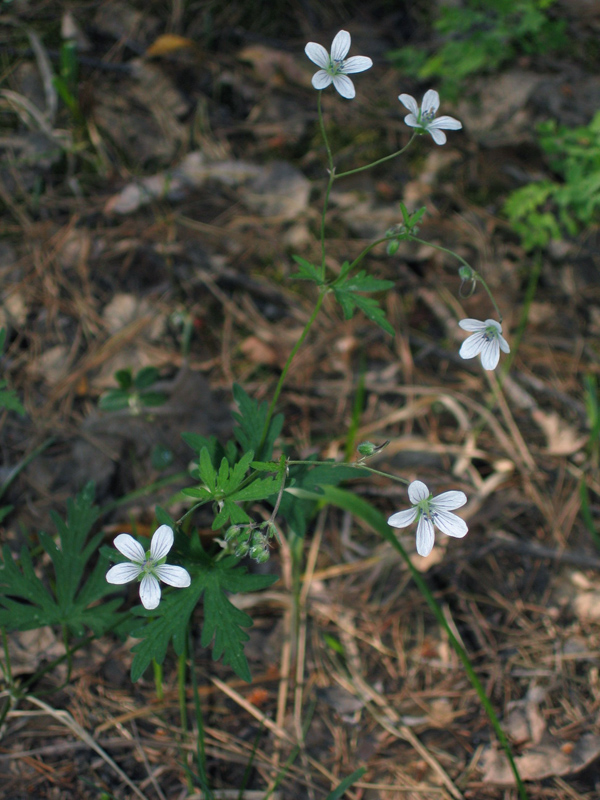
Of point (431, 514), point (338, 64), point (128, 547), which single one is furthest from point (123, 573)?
point (338, 64)

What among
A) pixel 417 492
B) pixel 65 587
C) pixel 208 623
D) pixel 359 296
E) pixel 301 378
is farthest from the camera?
pixel 301 378

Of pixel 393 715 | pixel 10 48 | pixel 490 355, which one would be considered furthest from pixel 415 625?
pixel 10 48

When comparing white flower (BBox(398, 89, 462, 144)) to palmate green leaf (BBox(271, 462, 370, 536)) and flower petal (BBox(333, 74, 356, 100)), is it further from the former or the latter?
palmate green leaf (BBox(271, 462, 370, 536))

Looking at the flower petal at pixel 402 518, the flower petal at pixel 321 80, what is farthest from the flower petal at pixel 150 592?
the flower petal at pixel 321 80

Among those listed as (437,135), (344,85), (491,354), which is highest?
(344,85)

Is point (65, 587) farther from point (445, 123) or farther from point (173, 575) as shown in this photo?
point (445, 123)

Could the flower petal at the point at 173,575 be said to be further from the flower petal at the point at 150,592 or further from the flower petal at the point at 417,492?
the flower petal at the point at 417,492

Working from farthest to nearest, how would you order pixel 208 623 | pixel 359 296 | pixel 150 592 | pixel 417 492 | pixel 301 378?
pixel 301 378
pixel 359 296
pixel 208 623
pixel 417 492
pixel 150 592
